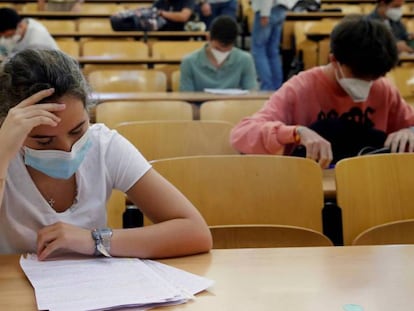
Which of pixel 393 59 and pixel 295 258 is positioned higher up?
pixel 393 59

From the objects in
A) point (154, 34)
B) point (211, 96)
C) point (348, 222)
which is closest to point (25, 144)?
point (348, 222)

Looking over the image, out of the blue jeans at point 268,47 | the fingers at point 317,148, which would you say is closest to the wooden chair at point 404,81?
the blue jeans at point 268,47

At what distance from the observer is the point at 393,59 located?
230 centimetres

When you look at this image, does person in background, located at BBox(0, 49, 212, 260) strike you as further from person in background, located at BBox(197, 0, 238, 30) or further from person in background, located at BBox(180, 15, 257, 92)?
person in background, located at BBox(197, 0, 238, 30)

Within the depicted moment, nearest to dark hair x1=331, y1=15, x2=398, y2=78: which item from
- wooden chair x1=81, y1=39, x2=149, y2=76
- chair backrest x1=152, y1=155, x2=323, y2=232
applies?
chair backrest x1=152, y1=155, x2=323, y2=232

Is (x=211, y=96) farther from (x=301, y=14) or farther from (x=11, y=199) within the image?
(x=301, y=14)

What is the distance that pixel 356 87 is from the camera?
2.39 meters

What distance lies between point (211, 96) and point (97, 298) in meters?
2.83

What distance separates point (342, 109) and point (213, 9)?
4.77 meters

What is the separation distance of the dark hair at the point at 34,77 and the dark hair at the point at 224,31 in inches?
122

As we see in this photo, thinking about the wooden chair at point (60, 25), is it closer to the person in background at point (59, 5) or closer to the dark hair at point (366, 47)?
the person in background at point (59, 5)

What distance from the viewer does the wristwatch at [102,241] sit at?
54.0 inches

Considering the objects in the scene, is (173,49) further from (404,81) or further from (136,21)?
(404,81)

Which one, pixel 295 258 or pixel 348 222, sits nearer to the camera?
pixel 295 258
